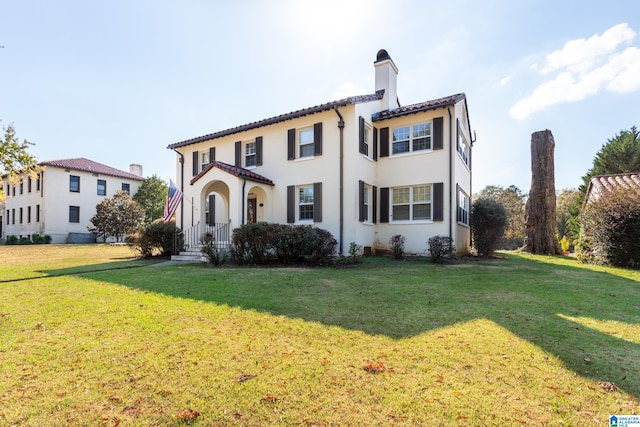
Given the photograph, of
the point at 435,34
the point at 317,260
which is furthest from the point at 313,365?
the point at 435,34

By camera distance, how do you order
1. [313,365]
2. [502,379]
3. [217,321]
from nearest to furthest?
[502,379], [313,365], [217,321]

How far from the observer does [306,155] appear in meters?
14.5

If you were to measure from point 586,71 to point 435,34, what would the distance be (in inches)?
227

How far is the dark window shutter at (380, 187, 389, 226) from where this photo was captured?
1438 cm

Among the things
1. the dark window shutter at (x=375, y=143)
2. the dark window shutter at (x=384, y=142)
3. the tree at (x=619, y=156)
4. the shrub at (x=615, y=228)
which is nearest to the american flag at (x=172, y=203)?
the dark window shutter at (x=375, y=143)

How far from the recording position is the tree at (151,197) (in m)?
33.7

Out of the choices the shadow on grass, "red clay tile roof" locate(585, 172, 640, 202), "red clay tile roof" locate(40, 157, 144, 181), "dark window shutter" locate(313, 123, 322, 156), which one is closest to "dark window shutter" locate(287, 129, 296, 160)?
"dark window shutter" locate(313, 123, 322, 156)

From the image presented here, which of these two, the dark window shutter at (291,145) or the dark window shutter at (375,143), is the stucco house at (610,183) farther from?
the dark window shutter at (291,145)

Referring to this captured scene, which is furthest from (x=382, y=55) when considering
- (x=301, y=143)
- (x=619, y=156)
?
(x=619, y=156)

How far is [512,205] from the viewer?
39.2m

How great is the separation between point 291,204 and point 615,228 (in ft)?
38.4

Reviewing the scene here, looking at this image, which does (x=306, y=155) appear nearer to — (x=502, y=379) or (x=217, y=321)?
(x=217, y=321)

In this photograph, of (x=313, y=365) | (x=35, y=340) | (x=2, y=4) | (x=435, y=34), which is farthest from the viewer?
(x=435, y=34)

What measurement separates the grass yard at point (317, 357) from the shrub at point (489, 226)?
8445 mm
